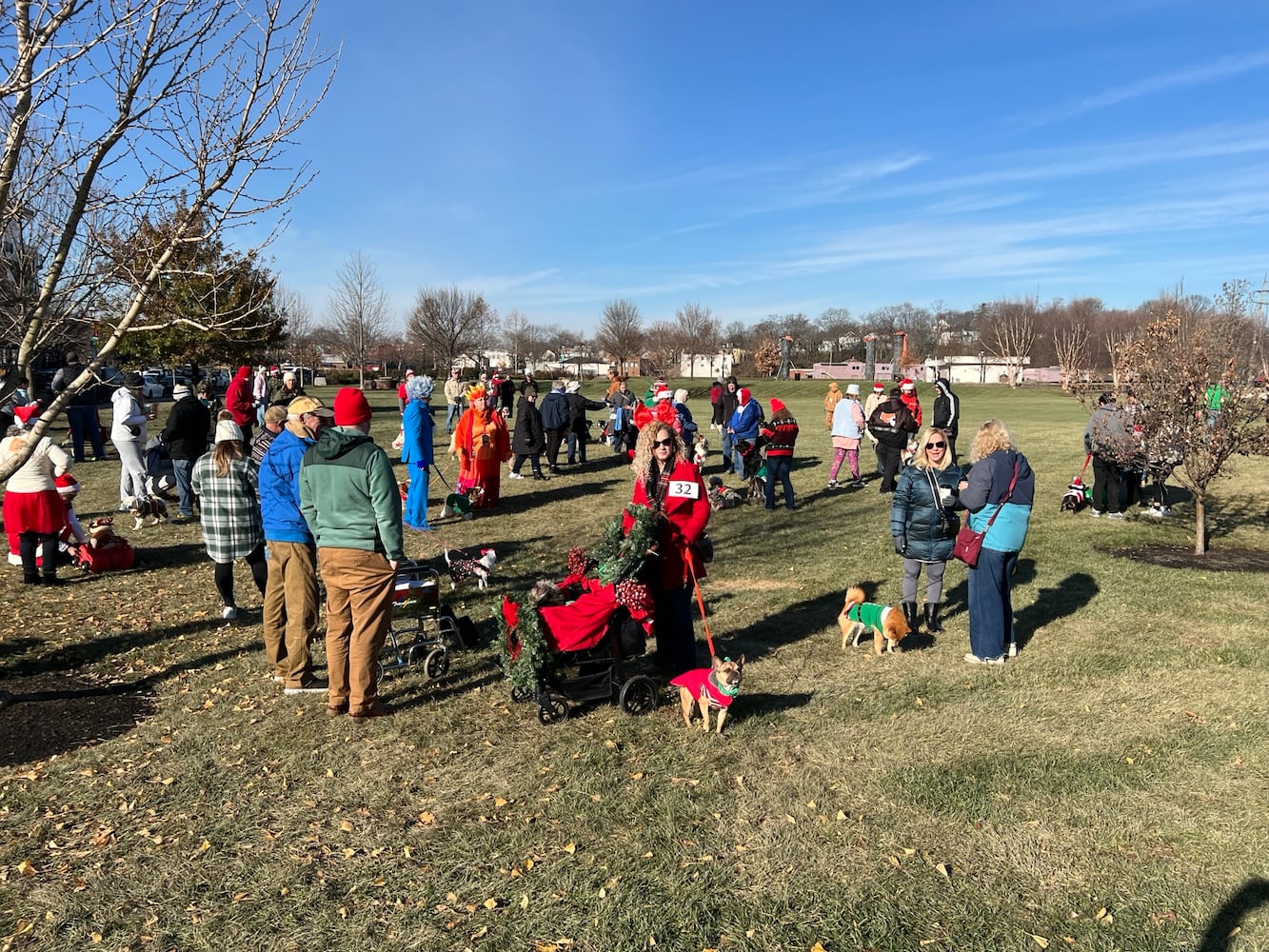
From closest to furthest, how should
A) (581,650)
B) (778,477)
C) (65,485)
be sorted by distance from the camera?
(581,650)
(65,485)
(778,477)

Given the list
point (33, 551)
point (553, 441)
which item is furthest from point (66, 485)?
point (553, 441)

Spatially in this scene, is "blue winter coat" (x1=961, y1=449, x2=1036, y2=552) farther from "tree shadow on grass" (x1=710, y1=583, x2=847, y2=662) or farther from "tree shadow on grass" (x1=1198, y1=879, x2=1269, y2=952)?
"tree shadow on grass" (x1=1198, y1=879, x2=1269, y2=952)

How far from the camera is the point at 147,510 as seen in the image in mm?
11875

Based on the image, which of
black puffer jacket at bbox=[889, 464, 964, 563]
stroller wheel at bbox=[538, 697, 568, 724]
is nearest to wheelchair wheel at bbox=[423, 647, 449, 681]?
stroller wheel at bbox=[538, 697, 568, 724]

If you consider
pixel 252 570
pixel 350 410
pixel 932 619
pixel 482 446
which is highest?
pixel 350 410

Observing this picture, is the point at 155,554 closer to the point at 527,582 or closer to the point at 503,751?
the point at 527,582

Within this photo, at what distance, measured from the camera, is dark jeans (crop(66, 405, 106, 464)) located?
57.9ft

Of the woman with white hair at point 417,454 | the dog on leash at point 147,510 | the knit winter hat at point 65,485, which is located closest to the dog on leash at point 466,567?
the woman with white hair at point 417,454

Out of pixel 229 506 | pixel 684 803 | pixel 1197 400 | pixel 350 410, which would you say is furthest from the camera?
pixel 1197 400

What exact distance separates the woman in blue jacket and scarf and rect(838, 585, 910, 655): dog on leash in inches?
23.7

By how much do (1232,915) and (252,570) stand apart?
724cm

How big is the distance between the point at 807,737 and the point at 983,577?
7.33ft

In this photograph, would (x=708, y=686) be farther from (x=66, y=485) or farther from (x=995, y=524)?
(x=66, y=485)

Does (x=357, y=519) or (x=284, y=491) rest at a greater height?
(x=284, y=491)
